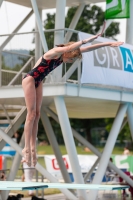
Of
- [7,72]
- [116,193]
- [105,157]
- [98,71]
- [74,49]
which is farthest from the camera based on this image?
[116,193]

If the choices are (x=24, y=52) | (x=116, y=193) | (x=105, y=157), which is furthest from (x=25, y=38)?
(x=116, y=193)

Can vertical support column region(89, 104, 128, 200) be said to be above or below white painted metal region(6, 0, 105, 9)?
below

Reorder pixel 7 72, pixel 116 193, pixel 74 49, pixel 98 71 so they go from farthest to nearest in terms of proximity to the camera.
→ 1. pixel 116 193
2. pixel 7 72
3. pixel 98 71
4. pixel 74 49

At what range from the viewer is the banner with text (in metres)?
17.6

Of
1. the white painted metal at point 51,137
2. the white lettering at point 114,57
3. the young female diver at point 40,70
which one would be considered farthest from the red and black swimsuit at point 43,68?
the white painted metal at point 51,137

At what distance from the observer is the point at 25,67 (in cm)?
2075

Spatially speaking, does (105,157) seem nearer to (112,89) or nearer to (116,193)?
(112,89)

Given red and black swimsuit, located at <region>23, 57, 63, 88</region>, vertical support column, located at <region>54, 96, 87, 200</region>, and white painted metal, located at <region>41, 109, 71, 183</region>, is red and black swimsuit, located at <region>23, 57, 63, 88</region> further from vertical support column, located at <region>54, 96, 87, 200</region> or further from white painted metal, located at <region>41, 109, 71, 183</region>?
white painted metal, located at <region>41, 109, 71, 183</region>

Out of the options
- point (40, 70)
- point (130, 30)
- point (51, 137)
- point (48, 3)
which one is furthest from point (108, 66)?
point (40, 70)

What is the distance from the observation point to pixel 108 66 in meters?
18.5

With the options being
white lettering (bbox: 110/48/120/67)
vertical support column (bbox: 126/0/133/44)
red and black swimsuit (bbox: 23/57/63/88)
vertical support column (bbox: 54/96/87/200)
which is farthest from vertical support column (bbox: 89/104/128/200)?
red and black swimsuit (bbox: 23/57/63/88)

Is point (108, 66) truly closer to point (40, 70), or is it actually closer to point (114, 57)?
point (114, 57)

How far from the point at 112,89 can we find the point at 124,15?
2.78 meters

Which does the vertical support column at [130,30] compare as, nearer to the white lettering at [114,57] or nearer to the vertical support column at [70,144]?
the white lettering at [114,57]
